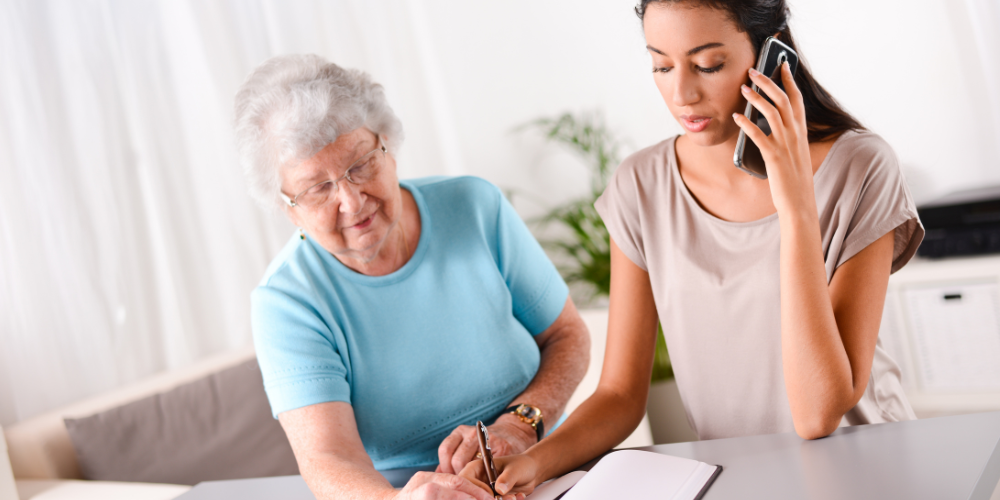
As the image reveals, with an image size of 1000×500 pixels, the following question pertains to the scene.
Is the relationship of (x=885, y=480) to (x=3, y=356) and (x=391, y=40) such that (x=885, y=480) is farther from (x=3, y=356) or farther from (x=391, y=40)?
(x=391, y=40)

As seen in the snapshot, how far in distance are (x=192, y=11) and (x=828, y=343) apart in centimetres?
222

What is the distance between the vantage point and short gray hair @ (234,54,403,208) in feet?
3.68

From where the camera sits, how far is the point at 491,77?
11.5 feet

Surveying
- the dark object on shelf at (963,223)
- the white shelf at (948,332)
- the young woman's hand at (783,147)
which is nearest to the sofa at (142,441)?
the young woman's hand at (783,147)

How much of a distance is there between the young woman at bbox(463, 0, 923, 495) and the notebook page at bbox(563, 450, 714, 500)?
98 mm

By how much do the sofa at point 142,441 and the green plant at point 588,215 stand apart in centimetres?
117

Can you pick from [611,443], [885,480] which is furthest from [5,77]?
[885,480]

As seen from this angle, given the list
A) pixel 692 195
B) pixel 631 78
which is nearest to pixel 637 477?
pixel 692 195

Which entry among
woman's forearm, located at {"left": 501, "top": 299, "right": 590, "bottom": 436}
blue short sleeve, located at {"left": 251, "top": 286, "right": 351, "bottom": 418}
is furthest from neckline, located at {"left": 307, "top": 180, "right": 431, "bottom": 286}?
woman's forearm, located at {"left": 501, "top": 299, "right": 590, "bottom": 436}

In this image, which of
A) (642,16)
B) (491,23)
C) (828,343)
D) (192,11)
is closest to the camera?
(828,343)

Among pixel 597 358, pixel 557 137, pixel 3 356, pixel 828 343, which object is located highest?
pixel 557 137

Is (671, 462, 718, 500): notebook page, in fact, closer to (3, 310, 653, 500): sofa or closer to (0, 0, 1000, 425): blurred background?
(0, 0, 1000, 425): blurred background

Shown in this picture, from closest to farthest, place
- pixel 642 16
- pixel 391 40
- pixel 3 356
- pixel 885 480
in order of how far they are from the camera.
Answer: pixel 885 480 → pixel 642 16 → pixel 3 356 → pixel 391 40

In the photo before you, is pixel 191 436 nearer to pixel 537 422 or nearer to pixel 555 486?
pixel 537 422
